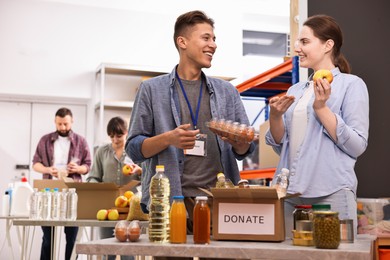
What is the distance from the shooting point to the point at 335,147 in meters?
2.11

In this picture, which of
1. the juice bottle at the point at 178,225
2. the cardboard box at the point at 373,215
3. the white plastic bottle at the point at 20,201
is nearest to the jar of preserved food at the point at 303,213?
the juice bottle at the point at 178,225

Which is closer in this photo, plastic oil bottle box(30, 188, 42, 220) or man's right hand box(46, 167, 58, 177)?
plastic oil bottle box(30, 188, 42, 220)

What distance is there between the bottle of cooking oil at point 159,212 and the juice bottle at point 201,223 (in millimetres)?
108

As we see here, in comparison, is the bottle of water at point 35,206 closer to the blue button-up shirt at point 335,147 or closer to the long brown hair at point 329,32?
the blue button-up shirt at point 335,147

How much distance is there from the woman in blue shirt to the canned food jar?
0.42 meters

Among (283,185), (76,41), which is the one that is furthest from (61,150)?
(283,185)

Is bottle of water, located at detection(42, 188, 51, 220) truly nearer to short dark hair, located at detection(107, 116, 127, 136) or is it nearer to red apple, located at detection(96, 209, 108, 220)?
red apple, located at detection(96, 209, 108, 220)

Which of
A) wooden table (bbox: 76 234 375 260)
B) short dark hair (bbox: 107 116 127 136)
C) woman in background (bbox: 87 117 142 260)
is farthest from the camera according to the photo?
short dark hair (bbox: 107 116 127 136)

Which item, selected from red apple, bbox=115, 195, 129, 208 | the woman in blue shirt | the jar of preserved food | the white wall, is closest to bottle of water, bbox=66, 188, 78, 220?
red apple, bbox=115, 195, 129, 208

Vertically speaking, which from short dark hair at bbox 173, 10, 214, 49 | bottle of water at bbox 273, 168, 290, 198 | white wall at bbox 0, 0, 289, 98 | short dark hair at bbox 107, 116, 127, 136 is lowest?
bottle of water at bbox 273, 168, 290, 198

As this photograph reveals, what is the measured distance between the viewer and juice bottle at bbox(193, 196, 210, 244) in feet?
5.52

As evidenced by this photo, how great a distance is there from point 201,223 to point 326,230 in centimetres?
37

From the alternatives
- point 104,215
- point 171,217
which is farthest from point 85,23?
point 171,217

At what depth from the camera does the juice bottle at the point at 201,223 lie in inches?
66.2
